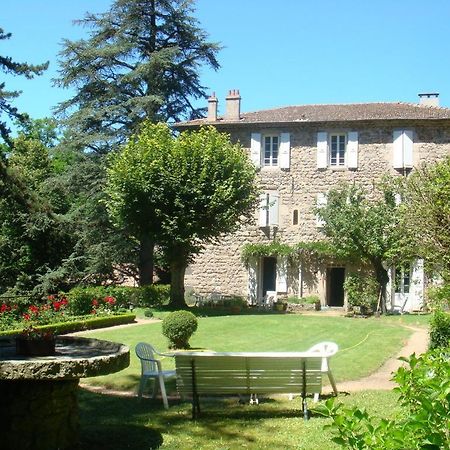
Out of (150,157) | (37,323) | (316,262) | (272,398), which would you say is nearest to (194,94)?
(150,157)

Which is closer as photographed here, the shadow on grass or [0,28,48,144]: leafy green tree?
the shadow on grass

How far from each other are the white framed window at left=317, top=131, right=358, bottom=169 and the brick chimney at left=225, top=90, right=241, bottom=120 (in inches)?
159

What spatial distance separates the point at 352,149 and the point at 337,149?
821 millimetres

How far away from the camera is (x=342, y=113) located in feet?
92.9

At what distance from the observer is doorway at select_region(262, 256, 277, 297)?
28906mm

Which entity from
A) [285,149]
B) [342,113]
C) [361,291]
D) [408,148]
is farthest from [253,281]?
[408,148]

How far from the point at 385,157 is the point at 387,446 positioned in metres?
26.6

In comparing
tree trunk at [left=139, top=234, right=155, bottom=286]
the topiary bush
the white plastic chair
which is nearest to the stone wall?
tree trunk at [left=139, top=234, right=155, bottom=286]

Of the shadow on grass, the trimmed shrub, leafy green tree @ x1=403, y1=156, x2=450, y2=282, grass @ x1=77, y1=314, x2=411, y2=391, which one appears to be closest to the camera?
the shadow on grass

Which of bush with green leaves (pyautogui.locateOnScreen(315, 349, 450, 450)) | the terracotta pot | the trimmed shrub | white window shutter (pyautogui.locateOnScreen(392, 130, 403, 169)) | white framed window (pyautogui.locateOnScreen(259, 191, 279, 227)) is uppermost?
white window shutter (pyautogui.locateOnScreen(392, 130, 403, 169))

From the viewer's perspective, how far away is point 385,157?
27.6 m

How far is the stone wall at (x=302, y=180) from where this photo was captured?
27.1 m

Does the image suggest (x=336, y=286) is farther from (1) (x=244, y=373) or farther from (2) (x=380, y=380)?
(1) (x=244, y=373)

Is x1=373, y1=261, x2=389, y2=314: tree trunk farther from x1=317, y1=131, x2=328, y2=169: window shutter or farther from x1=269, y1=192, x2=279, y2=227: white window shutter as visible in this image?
x1=317, y1=131, x2=328, y2=169: window shutter
